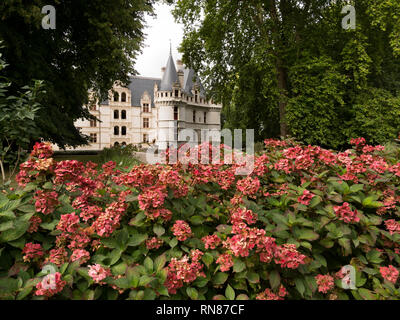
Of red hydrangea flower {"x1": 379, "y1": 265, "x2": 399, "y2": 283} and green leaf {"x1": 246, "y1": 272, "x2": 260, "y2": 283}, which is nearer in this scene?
green leaf {"x1": 246, "y1": 272, "x2": 260, "y2": 283}

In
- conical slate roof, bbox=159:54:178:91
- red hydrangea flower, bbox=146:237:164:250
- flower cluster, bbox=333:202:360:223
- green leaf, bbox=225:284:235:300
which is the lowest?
green leaf, bbox=225:284:235:300

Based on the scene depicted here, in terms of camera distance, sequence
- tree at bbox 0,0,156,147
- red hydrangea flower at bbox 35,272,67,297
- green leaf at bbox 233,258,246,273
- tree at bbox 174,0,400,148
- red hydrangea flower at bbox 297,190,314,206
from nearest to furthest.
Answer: red hydrangea flower at bbox 35,272,67,297, green leaf at bbox 233,258,246,273, red hydrangea flower at bbox 297,190,314,206, tree at bbox 0,0,156,147, tree at bbox 174,0,400,148

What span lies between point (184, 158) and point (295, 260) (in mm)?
1443

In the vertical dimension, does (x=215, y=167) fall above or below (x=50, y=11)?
below

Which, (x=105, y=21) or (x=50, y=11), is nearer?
(x=50, y=11)

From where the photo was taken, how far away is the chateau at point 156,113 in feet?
141

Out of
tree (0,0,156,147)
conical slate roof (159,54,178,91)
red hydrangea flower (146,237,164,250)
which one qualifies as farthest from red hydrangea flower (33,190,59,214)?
conical slate roof (159,54,178,91)

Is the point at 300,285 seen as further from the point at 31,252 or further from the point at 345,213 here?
the point at 31,252

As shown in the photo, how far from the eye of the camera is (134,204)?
6.81 ft

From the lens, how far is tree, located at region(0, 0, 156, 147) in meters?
8.45

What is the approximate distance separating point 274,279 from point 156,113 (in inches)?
1841

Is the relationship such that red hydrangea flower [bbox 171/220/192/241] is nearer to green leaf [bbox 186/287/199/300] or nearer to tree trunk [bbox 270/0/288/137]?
green leaf [bbox 186/287/199/300]
